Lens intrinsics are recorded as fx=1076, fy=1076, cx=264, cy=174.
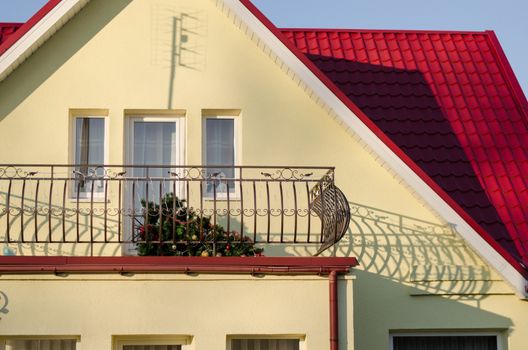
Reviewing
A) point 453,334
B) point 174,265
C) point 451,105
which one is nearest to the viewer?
Result: point 174,265

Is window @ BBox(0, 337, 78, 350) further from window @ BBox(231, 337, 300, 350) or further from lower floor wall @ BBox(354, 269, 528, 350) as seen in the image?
lower floor wall @ BBox(354, 269, 528, 350)

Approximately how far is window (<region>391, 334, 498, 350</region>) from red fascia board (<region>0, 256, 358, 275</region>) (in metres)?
2.34

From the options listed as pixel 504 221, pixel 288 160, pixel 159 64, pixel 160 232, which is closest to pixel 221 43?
pixel 159 64

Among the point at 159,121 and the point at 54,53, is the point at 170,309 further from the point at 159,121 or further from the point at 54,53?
the point at 54,53

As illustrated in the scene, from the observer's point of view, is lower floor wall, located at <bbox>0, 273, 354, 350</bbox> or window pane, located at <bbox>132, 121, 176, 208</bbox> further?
window pane, located at <bbox>132, 121, 176, 208</bbox>

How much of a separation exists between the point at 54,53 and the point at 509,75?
697 cm

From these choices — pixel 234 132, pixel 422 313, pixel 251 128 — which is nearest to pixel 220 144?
pixel 234 132

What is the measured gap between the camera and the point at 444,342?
13.8m

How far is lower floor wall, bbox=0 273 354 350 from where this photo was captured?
38.1 feet

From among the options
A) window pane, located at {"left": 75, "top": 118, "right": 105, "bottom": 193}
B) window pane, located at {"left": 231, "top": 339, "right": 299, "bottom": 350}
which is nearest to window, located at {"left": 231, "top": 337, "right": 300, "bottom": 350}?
window pane, located at {"left": 231, "top": 339, "right": 299, "bottom": 350}

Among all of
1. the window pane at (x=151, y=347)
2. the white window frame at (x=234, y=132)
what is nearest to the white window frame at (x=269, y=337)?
the window pane at (x=151, y=347)

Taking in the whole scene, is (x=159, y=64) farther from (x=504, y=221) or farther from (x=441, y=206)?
(x=504, y=221)

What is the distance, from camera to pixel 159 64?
557 inches

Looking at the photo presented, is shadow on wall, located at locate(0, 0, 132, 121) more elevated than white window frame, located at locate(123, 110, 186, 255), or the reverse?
shadow on wall, located at locate(0, 0, 132, 121)
